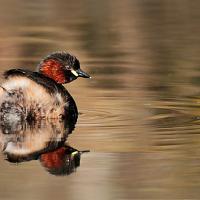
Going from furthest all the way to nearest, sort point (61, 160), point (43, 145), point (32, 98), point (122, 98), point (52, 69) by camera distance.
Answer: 1. point (122, 98)
2. point (52, 69)
3. point (32, 98)
4. point (43, 145)
5. point (61, 160)

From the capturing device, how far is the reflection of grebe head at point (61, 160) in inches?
324

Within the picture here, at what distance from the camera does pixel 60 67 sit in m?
11.0

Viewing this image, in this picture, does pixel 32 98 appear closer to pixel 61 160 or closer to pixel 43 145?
pixel 43 145

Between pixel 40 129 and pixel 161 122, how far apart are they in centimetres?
122

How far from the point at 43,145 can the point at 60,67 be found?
6.16 feet

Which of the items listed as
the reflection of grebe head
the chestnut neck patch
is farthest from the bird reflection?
the chestnut neck patch

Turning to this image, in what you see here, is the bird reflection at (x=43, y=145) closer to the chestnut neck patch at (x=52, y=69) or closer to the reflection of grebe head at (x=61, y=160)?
the reflection of grebe head at (x=61, y=160)

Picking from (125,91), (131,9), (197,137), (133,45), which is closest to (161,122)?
(197,137)

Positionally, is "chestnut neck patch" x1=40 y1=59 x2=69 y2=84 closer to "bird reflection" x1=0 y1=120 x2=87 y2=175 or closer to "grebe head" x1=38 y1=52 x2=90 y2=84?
"grebe head" x1=38 y1=52 x2=90 y2=84

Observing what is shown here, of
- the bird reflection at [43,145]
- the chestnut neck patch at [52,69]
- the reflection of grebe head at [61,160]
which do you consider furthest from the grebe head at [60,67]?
the reflection of grebe head at [61,160]

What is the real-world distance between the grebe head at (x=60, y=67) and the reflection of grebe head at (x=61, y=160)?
1.95m

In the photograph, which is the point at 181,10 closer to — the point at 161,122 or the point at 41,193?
the point at 161,122

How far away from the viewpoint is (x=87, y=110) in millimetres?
11078

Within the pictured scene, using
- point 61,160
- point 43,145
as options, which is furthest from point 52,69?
point 61,160
